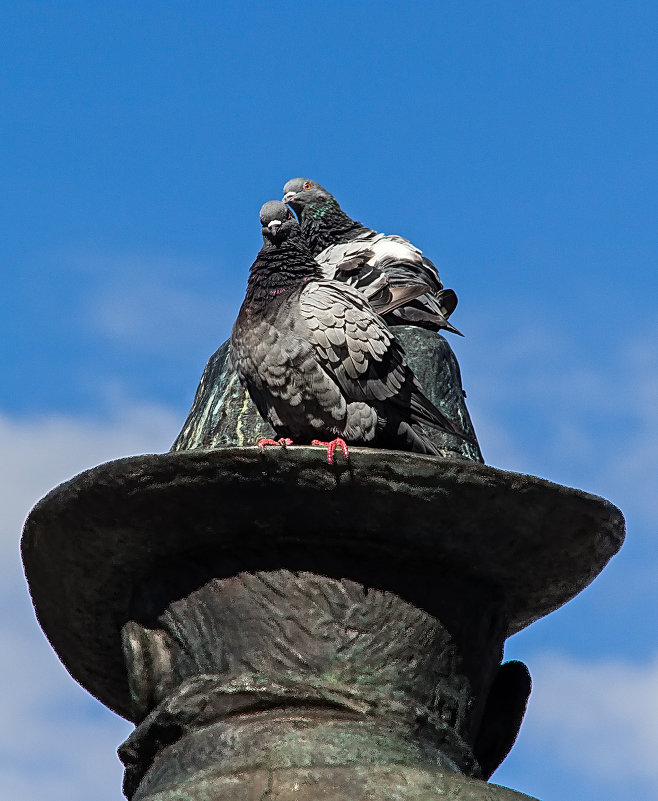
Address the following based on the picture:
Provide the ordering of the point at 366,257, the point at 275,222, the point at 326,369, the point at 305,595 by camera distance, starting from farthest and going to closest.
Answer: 1. the point at 366,257
2. the point at 275,222
3. the point at 326,369
4. the point at 305,595

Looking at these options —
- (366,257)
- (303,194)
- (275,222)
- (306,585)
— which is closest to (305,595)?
(306,585)

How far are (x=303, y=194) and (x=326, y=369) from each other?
8.88 metres

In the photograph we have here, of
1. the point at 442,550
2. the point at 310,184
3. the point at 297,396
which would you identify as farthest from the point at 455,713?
the point at 310,184

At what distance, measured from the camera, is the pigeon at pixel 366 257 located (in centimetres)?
1080

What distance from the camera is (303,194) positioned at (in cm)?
1655

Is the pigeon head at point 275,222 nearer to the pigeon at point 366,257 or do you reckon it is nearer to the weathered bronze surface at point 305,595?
the pigeon at point 366,257

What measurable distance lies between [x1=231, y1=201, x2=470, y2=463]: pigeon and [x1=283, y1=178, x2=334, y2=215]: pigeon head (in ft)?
26.7

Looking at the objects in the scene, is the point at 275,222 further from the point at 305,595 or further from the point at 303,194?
the point at 303,194

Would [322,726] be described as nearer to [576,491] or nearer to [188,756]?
[188,756]

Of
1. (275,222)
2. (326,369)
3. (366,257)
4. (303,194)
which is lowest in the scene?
(326,369)

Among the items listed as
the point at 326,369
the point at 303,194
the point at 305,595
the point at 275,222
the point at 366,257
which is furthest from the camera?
the point at 303,194

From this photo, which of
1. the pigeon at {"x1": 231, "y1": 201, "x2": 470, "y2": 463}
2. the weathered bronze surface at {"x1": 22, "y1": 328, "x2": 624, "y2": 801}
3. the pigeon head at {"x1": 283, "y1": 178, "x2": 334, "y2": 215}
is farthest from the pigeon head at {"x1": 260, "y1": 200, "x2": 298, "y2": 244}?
the pigeon head at {"x1": 283, "y1": 178, "x2": 334, "y2": 215}

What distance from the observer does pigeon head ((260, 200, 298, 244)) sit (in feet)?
27.8

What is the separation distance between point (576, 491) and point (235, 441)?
12.1ft
